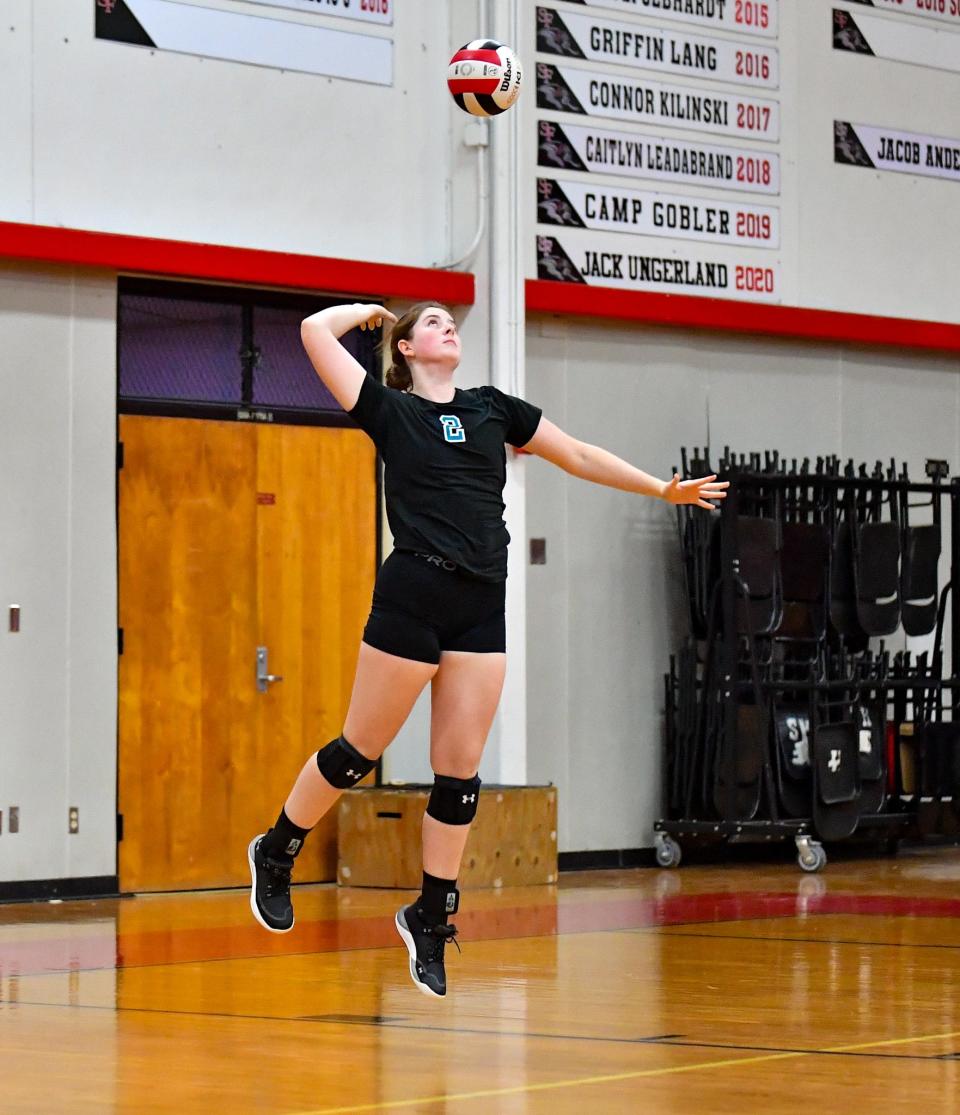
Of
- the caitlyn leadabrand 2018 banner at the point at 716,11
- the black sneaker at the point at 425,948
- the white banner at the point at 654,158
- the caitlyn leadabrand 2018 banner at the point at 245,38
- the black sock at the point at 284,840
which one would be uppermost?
the caitlyn leadabrand 2018 banner at the point at 716,11

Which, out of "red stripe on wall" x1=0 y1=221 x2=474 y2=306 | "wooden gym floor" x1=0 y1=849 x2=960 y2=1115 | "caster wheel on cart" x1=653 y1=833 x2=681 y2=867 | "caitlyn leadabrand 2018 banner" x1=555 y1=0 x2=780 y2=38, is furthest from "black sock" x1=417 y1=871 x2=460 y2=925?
"caitlyn leadabrand 2018 banner" x1=555 y1=0 x2=780 y2=38

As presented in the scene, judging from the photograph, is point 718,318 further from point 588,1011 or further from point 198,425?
point 588,1011

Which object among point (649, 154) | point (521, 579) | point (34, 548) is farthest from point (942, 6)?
point (34, 548)

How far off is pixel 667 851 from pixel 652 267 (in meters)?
3.52

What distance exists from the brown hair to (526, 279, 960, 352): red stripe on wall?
18.1 ft

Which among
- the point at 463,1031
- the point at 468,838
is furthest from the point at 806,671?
the point at 463,1031

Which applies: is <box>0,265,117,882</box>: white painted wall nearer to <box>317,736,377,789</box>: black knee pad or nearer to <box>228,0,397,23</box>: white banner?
<box>228,0,397,23</box>: white banner

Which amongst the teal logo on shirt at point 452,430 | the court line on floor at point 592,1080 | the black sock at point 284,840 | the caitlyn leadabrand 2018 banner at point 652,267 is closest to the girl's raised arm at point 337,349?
the teal logo on shirt at point 452,430

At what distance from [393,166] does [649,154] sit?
6.02 feet

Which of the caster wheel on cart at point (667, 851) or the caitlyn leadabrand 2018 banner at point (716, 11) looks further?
the caitlyn leadabrand 2018 banner at point (716, 11)

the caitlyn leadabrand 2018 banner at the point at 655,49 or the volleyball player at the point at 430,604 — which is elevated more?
the caitlyn leadabrand 2018 banner at the point at 655,49

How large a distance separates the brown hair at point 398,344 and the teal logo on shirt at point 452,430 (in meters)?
0.28

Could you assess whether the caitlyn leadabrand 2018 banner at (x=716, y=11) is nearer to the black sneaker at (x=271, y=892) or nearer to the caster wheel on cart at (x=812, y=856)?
the caster wheel on cart at (x=812, y=856)

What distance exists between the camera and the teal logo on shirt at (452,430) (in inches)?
223
